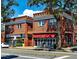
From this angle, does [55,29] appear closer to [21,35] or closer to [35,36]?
[35,36]

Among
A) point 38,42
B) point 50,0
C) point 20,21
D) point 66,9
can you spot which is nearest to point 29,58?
point 50,0

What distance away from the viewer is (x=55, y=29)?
24.0 m

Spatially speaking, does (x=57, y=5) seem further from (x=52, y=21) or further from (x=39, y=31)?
(x=39, y=31)

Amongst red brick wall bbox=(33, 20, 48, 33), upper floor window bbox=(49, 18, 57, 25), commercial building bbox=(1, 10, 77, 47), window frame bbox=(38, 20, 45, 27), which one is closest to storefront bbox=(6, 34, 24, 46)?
commercial building bbox=(1, 10, 77, 47)

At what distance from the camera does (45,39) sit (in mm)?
25000

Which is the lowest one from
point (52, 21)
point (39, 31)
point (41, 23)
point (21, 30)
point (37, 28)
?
point (39, 31)

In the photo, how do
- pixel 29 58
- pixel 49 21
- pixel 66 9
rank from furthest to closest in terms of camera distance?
pixel 49 21, pixel 66 9, pixel 29 58

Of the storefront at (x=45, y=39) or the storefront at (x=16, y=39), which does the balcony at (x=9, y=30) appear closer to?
the storefront at (x=16, y=39)

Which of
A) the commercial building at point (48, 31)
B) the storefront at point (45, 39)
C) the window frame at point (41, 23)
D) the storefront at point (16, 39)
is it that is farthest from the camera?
the window frame at point (41, 23)

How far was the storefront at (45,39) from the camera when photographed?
23969 millimetres

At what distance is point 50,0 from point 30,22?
12.6 m

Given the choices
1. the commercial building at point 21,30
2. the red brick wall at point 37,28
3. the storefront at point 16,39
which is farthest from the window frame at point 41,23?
the storefront at point 16,39

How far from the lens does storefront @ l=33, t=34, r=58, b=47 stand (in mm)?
23969

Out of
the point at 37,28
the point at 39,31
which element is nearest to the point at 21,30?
the point at 37,28
